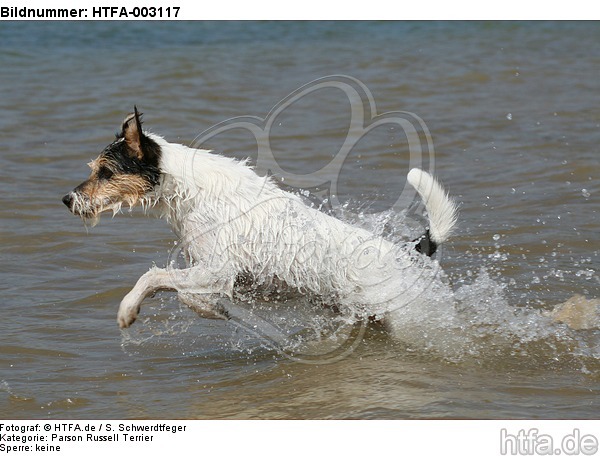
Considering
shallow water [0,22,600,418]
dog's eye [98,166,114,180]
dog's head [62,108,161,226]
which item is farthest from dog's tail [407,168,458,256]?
dog's eye [98,166,114,180]

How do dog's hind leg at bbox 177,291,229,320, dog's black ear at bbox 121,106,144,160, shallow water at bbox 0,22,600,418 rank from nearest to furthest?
dog's black ear at bbox 121,106,144,160 → shallow water at bbox 0,22,600,418 → dog's hind leg at bbox 177,291,229,320

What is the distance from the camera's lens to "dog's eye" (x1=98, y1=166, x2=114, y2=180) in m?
5.16

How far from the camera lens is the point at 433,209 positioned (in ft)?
17.6

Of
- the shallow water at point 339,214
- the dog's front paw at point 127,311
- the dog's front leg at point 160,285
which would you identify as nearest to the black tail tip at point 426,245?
the shallow water at point 339,214

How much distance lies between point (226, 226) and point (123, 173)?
2.16ft

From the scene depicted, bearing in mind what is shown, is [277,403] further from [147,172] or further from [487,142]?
[487,142]

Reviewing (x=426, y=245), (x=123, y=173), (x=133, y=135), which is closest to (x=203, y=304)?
(x=123, y=173)

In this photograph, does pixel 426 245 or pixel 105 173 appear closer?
pixel 105 173

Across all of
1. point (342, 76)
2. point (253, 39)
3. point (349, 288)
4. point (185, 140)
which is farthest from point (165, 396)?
point (253, 39)

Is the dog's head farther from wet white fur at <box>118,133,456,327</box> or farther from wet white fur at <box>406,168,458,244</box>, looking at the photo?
wet white fur at <box>406,168,458,244</box>

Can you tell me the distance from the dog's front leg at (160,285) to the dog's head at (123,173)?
0.46 m

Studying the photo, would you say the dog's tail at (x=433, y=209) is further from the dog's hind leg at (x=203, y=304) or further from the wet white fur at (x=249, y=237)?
the dog's hind leg at (x=203, y=304)

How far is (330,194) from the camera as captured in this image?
324 inches

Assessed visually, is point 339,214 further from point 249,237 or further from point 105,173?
point 105,173
